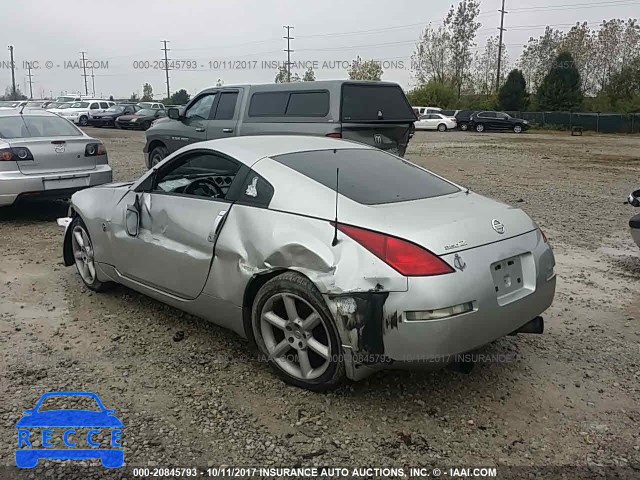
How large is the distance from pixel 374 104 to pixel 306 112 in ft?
3.50

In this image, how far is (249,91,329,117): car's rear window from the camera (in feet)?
29.6

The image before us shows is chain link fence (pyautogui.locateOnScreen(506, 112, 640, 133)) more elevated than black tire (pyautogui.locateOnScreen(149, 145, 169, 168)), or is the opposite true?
chain link fence (pyautogui.locateOnScreen(506, 112, 640, 133))

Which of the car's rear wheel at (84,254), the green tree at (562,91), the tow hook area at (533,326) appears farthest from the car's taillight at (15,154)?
the green tree at (562,91)

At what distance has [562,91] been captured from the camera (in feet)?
149

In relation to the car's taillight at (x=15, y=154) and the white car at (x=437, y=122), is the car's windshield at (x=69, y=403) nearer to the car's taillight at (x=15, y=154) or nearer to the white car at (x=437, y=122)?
the car's taillight at (x=15, y=154)

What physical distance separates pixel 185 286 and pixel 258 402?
1.05 metres

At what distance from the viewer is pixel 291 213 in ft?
11.3

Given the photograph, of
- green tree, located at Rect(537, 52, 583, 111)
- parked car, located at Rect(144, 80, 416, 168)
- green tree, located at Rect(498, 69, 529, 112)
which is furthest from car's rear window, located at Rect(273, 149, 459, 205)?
green tree, located at Rect(498, 69, 529, 112)

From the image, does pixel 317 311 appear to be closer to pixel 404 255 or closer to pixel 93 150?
pixel 404 255

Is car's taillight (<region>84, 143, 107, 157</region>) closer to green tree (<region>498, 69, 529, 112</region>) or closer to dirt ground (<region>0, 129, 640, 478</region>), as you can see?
dirt ground (<region>0, 129, 640, 478</region>)

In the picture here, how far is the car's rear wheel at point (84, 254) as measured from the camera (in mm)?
5055

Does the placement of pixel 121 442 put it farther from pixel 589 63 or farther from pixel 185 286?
pixel 589 63

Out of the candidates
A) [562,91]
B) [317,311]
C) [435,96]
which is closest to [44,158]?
[317,311]

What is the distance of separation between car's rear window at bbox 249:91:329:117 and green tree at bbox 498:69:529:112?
4245cm
